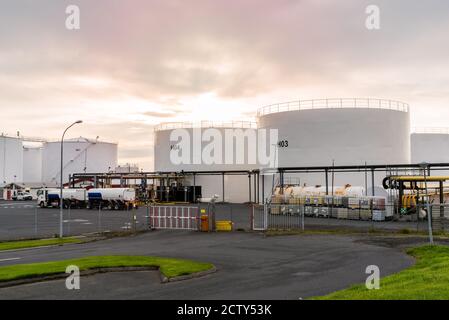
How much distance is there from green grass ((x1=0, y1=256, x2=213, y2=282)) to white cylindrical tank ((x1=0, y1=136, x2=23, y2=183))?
330ft

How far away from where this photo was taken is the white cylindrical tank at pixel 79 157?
109m

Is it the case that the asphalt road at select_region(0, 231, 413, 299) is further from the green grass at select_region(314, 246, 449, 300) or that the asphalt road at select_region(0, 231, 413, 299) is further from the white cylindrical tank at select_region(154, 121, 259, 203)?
the white cylindrical tank at select_region(154, 121, 259, 203)

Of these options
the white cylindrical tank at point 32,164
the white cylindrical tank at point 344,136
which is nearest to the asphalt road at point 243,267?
the white cylindrical tank at point 344,136

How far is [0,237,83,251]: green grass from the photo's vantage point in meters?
27.7

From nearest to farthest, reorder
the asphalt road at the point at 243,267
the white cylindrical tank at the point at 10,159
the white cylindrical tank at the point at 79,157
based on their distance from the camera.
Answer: the asphalt road at the point at 243,267 → the white cylindrical tank at the point at 79,157 → the white cylindrical tank at the point at 10,159

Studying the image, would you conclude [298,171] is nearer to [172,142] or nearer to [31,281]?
[172,142]

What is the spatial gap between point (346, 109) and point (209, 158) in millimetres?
26217

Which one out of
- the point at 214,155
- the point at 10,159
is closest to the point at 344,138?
the point at 214,155

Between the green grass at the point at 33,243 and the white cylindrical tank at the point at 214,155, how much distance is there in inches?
1909

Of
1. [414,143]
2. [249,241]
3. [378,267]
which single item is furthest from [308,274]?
[414,143]

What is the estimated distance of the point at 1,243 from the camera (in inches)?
1154

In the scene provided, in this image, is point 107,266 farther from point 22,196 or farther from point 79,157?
point 79,157

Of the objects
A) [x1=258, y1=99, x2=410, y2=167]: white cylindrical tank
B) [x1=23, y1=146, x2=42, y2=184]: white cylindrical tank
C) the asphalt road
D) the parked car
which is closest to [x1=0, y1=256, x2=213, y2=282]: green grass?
the asphalt road

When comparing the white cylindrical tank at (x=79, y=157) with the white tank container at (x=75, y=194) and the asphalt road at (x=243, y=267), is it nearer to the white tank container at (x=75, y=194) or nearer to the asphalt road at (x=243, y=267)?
the white tank container at (x=75, y=194)
